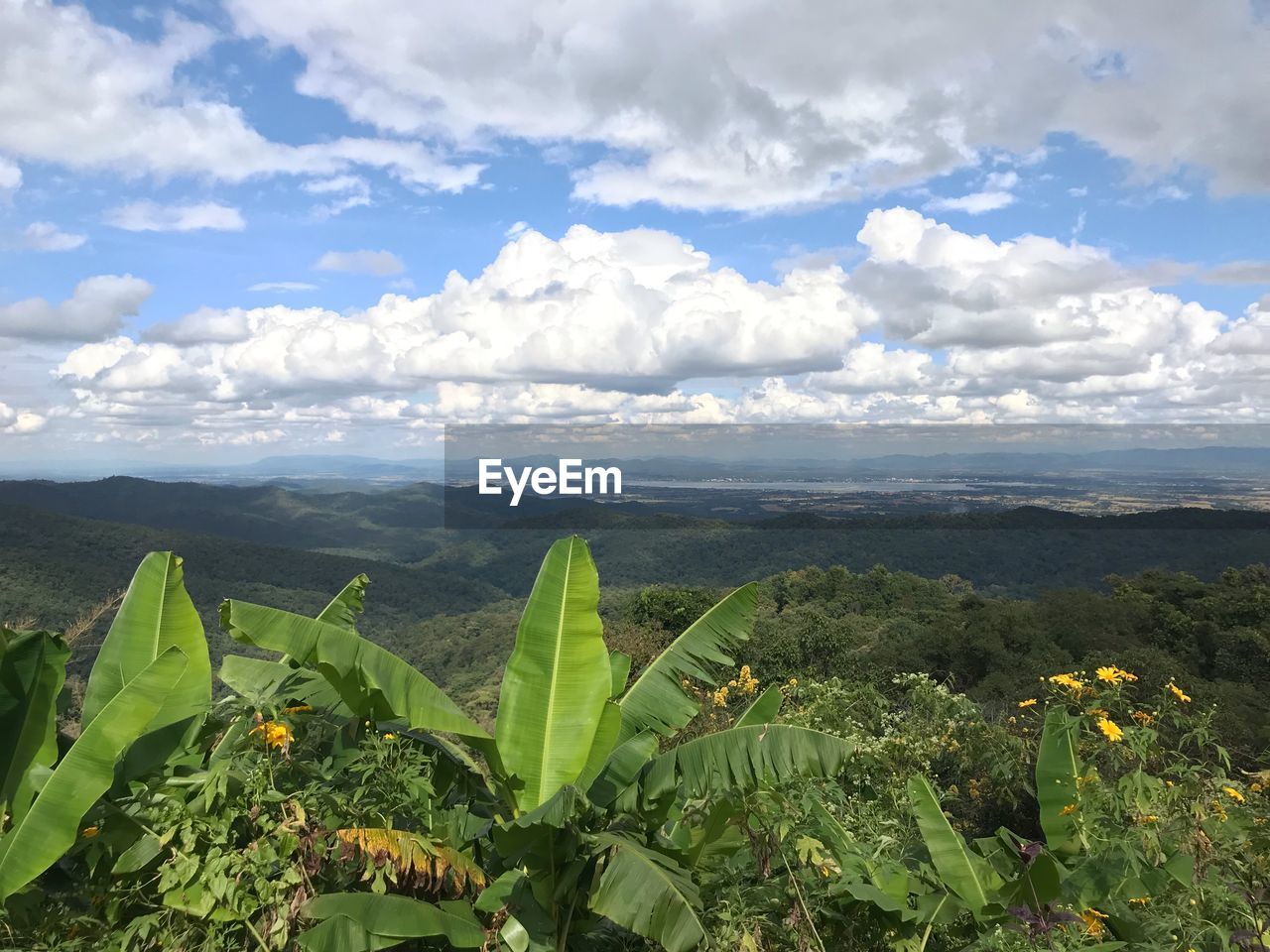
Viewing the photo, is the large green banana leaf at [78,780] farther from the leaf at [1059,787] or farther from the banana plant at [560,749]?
the leaf at [1059,787]

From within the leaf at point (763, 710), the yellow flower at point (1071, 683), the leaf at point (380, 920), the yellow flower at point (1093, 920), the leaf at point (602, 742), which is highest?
the yellow flower at point (1071, 683)

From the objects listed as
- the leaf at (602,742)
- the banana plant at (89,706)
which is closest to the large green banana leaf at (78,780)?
the banana plant at (89,706)

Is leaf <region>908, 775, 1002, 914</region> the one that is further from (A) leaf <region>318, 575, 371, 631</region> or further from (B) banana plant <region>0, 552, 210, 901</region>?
(B) banana plant <region>0, 552, 210, 901</region>

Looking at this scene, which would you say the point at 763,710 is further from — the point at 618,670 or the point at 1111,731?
A: the point at 1111,731

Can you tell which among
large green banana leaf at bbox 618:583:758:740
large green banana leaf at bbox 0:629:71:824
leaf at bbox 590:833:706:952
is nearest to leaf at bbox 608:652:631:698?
large green banana leaf at bbox 618:583:758:740

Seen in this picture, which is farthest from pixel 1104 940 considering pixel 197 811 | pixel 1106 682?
pixel 197 811

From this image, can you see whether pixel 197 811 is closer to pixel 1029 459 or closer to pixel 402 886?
pixel 402 886
